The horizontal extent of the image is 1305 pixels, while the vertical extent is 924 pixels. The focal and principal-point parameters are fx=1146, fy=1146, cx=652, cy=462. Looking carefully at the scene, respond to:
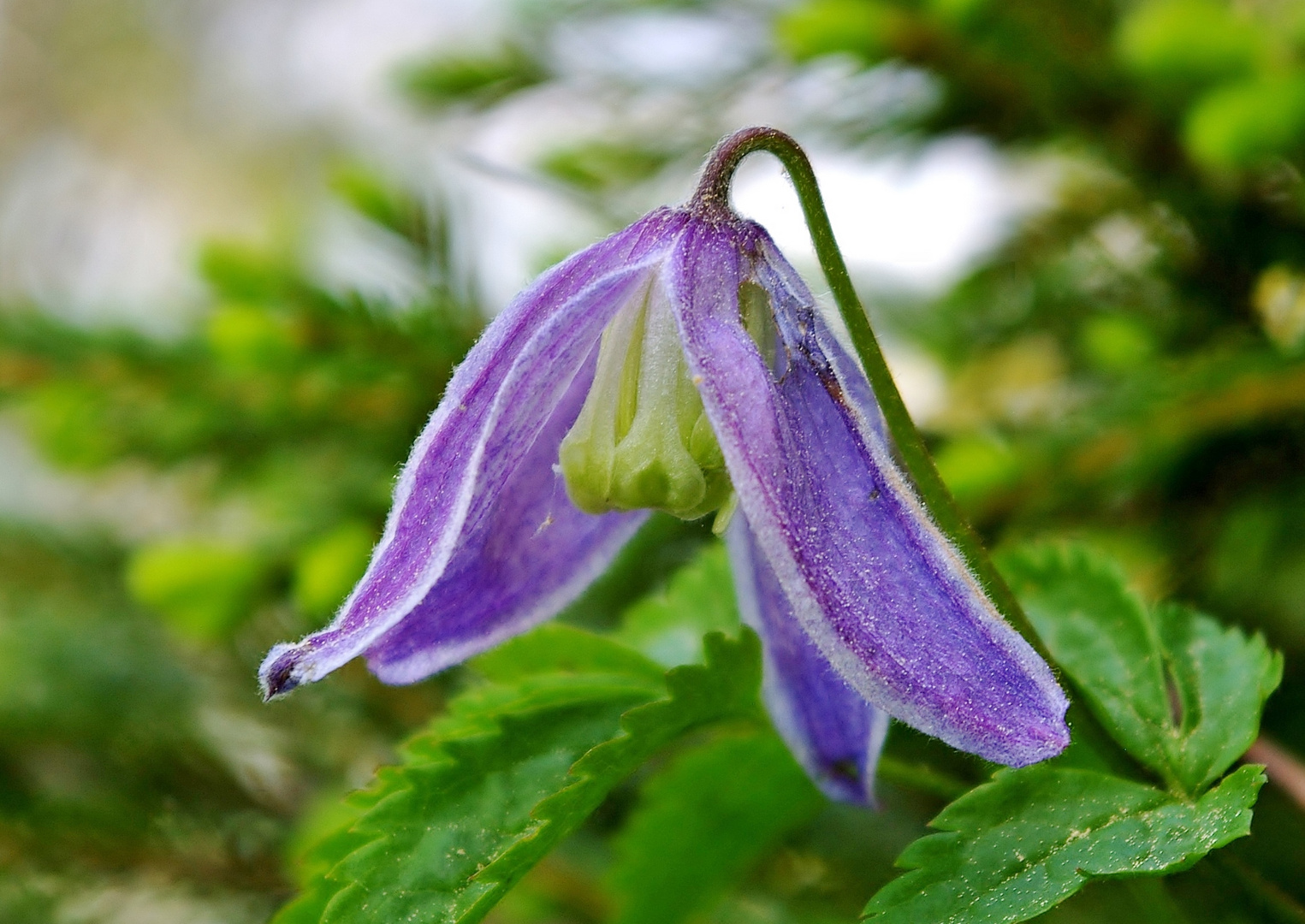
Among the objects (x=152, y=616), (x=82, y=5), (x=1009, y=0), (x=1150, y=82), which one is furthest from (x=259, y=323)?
(x=82, y=5)

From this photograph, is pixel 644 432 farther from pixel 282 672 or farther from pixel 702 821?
pixel 702 821

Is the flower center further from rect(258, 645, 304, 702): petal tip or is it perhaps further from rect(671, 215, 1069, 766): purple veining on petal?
rect(258, 645, 304, 702): petal tip

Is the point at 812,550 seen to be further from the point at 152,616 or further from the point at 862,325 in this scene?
the point at 152,616

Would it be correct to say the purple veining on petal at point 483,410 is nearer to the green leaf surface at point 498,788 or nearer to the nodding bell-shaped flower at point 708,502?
the nodding bell-shaped flower at point 708,502

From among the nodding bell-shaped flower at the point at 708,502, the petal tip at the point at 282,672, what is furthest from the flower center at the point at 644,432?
the petal tip at the point at 282,672

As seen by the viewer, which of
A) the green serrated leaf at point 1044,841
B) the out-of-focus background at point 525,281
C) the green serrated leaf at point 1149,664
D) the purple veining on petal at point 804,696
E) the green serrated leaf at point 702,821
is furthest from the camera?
the out-of-focus background at point 525,281
